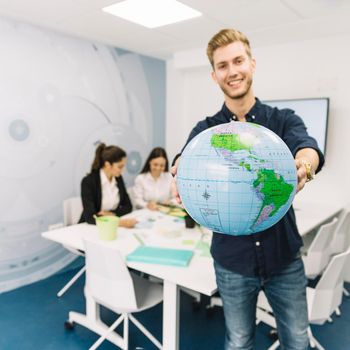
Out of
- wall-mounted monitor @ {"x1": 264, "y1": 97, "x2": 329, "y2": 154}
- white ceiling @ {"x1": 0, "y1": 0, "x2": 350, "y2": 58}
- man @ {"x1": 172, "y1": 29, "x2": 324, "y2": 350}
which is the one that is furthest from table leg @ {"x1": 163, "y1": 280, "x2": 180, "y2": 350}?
wall-mounted monitor @ {"x1": 264, "y1": 97, "x2": 329, "y2": 154}

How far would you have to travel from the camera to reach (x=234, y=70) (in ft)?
4.12

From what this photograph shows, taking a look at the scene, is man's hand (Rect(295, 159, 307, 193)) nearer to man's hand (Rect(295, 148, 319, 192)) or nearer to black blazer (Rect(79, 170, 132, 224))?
man's hand (Rect(295, 148, 319, 192))

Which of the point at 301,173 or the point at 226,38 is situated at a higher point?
the point at 226,38

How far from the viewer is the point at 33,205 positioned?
3250 millimetres

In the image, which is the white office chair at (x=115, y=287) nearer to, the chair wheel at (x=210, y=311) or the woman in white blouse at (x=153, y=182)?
the chair wheel at (x=210, y=311)

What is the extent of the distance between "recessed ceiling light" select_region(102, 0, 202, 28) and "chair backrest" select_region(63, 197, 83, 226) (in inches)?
64.8

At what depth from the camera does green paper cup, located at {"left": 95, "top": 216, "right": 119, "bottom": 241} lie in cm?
221

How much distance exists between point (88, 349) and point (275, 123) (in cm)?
188

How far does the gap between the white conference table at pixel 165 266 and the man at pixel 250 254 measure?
0.26 m

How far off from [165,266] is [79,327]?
1079 millimetres

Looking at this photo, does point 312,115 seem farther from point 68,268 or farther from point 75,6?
point 68,268

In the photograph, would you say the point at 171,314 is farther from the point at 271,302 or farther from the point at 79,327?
the point at 79,327

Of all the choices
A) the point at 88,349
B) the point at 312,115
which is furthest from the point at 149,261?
the point at 312,115

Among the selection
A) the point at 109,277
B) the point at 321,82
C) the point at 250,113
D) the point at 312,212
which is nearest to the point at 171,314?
the point at 109,277
